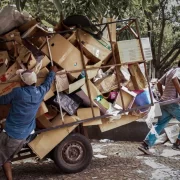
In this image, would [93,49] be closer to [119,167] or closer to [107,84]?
[107,84]

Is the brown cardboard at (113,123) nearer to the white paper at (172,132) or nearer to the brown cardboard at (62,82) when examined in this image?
the brown cardboard at (62,82)

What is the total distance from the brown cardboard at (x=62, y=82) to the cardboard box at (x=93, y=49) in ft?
1.60

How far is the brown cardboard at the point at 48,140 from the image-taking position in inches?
187

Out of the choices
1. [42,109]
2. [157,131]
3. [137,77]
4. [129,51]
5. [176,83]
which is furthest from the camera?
[157,131]

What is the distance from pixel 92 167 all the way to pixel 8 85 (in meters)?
1.76

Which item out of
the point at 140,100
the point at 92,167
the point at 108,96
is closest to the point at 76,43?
the point at 108,96

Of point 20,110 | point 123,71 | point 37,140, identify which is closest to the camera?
point 20,110

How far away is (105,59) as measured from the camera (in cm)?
515

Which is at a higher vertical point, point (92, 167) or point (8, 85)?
point (8, 85)

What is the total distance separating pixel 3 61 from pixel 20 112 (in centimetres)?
78

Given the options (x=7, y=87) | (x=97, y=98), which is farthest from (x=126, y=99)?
(x=7, y=87)

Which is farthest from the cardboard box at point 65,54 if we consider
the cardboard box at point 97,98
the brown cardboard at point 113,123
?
the brown cardboard at point 113,123

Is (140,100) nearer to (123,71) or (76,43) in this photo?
(123,71)

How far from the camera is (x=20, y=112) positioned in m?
4.34
